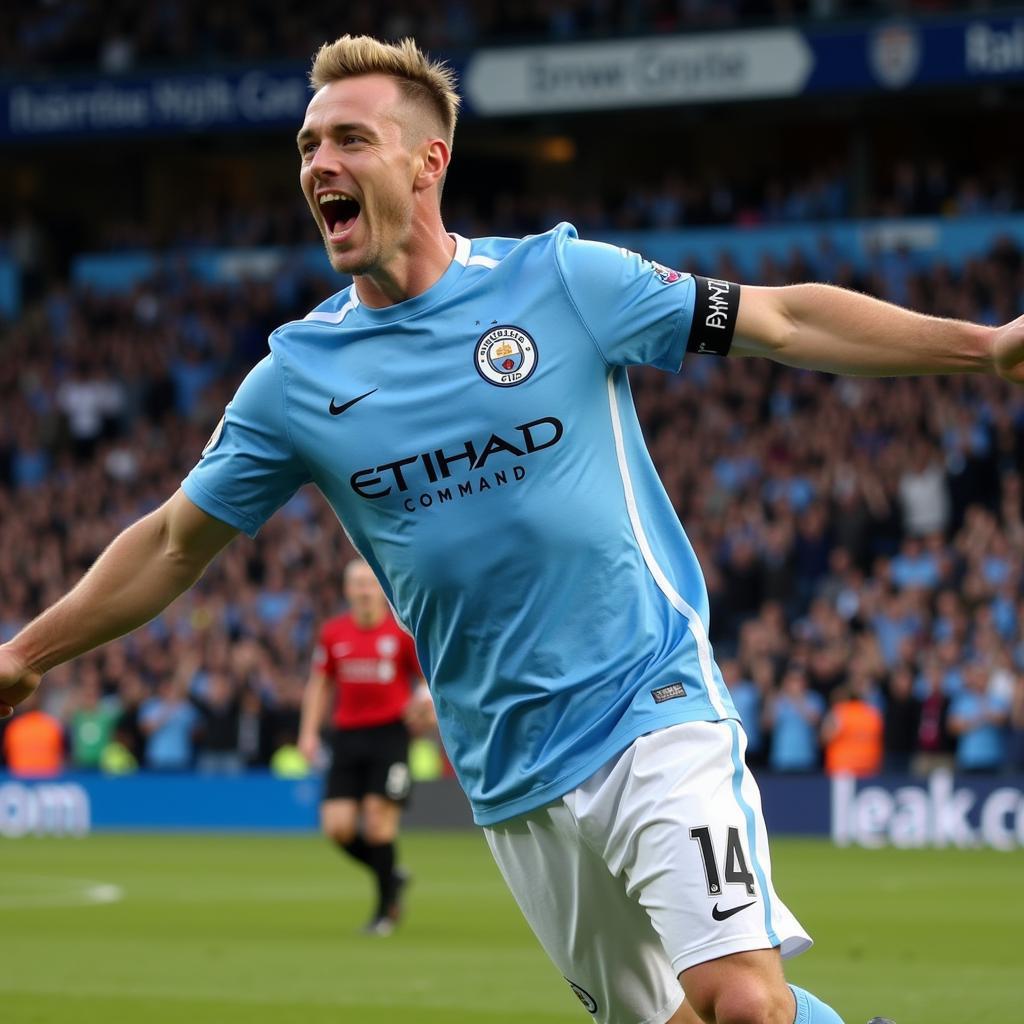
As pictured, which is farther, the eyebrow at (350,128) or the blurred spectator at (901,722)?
the blurred spectator at (901,722)

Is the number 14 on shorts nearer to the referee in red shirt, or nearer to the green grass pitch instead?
the green grass pitch

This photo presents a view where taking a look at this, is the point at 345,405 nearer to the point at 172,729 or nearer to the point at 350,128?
the point at 350,128

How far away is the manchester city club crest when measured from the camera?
5094 mm

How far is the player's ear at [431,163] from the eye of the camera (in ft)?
17.3

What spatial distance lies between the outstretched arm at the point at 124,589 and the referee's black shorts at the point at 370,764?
9056mm

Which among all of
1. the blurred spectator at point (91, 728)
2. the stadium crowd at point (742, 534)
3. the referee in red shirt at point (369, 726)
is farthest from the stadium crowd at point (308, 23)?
the referee in red shirt at point (369, 726)

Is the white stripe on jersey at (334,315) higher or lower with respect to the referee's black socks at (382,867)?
higher

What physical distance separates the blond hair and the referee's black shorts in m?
9.46

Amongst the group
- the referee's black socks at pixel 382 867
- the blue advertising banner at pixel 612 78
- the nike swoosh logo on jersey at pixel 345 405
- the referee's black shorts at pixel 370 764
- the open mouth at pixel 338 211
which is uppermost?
the blue advertising banner at pixel 612 78

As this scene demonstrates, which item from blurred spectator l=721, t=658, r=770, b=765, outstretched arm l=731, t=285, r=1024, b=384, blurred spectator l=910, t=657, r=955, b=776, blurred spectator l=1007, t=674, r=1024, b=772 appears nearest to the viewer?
outstretched arm l=731, t=285, r=1024, b=384

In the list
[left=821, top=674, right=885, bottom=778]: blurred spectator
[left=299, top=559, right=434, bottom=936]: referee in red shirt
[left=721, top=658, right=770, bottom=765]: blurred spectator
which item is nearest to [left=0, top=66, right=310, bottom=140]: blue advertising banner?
[left=721, top=658, right=770, bottom=765]: blurred spectator

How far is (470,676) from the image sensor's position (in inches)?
205

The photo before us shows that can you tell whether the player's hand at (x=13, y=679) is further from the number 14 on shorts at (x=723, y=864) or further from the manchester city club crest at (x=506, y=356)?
the number 14 on shorts at (x=723, y=864)

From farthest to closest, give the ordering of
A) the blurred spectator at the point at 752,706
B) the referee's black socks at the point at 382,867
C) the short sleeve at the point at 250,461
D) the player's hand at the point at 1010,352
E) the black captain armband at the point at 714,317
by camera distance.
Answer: the blurred spectator at the point at 752,706
the referee's black socks at the point at 382,867
the short sleeve at the point at 250,461
the black captain armband at the point at 714,317
the player's hand at the point at 1010,352
